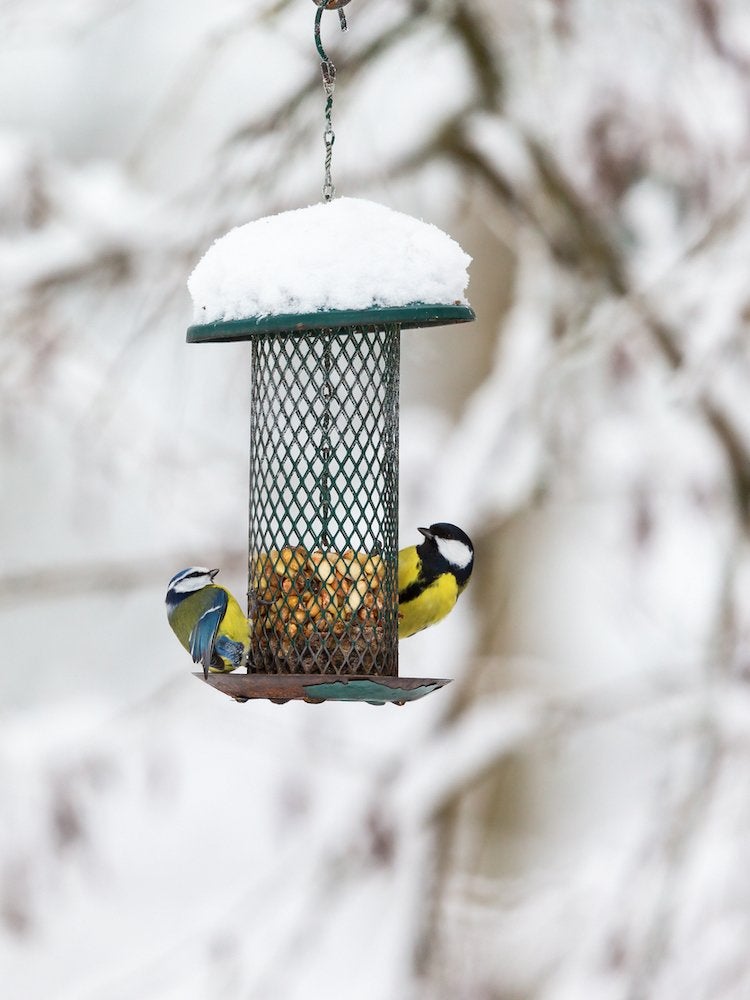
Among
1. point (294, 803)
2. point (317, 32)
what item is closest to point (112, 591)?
point (294, 803)

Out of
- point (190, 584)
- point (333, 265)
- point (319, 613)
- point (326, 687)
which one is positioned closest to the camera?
point (326, 687)

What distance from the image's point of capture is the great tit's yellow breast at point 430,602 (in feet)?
9.91

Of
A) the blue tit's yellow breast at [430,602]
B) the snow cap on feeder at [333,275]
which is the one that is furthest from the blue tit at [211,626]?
the snow cap on feeder at [333,275]

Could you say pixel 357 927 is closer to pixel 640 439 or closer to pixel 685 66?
pixel 640 439

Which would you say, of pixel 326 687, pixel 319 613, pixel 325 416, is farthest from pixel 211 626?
pixel 325 416

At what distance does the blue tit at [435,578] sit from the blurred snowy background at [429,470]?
263 centimetres

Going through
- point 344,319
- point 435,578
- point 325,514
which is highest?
point 344,319

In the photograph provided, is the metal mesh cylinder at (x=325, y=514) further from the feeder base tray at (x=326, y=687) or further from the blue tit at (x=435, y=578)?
the feeder base tray at (x=326, y=687)

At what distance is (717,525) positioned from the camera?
230 inches

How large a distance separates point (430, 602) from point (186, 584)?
485 mm

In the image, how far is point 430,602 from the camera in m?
3.02

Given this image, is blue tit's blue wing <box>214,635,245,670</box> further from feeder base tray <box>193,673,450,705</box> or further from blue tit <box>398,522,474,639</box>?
blue tit <box>398,522,474,639</box>

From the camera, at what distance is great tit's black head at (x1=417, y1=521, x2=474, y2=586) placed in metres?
3.02

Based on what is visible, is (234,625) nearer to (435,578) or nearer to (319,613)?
(319,613)
